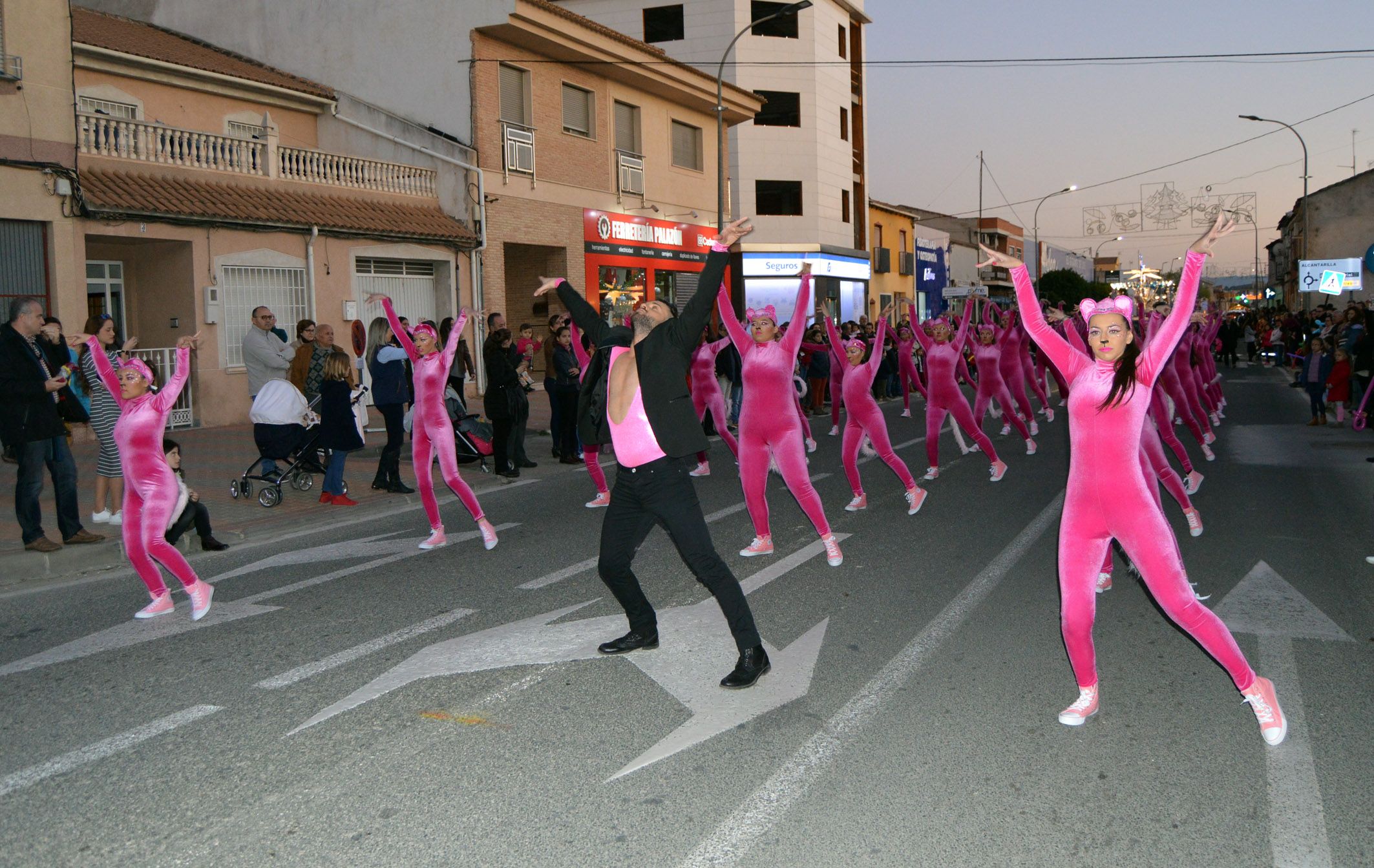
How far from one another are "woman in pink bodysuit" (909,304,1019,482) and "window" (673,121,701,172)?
2100 centimetres

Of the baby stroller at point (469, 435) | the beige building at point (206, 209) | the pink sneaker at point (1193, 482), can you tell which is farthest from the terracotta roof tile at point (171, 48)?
the pink sneaker at point (1193, 482)

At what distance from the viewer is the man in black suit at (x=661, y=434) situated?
4902mm

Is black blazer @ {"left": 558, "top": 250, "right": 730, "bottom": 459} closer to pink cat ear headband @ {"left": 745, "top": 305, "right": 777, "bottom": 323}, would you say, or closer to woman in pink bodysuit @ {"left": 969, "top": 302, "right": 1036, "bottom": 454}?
pink cat ear headband @ {"left": 745, "top": 305, "right": 777, "bottom": 323}

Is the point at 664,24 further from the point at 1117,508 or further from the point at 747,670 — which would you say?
the point at 1117,508

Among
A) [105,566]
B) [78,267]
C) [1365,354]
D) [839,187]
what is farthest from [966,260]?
[105,566]

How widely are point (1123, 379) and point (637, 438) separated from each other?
2.09 m

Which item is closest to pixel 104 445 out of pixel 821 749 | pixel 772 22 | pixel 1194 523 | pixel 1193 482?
pixel 821 749

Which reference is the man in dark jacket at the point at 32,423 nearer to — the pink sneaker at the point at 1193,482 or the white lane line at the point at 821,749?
the white lane line at the point at 821,749

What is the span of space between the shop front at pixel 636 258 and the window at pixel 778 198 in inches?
328

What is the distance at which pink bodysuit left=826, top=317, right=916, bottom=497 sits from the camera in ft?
31.4

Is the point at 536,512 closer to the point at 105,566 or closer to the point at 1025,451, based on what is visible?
the point at 105,566

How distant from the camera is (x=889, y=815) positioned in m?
3.64

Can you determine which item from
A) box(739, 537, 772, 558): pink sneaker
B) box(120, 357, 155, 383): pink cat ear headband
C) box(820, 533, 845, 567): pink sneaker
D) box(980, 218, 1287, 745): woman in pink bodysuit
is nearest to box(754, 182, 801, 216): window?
box(739, 537, 772, 558): pink sneaker

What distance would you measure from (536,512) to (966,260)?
5959 centimetres
